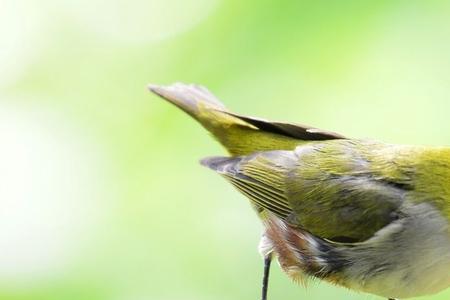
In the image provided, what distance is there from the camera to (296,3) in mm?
5098

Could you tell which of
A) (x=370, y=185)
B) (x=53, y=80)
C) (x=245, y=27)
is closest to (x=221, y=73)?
(x=245, y=27)

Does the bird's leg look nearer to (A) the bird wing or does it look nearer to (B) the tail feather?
(A) the bird wing

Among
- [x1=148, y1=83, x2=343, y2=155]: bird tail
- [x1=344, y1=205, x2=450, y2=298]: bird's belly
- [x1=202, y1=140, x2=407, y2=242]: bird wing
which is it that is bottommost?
[x1=344, y1=205, x2=450, y2=298]: bird's belly

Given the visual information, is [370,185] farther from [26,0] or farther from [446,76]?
[26,0]

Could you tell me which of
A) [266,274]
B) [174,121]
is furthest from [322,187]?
[174,121]

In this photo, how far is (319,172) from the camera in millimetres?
4090

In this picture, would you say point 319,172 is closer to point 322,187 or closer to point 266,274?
point 322,187

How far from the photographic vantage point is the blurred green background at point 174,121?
4570 mm

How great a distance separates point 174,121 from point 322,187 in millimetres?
1452

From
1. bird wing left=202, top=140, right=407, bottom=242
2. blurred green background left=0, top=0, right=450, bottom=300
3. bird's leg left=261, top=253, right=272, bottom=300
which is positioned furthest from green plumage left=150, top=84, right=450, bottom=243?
blurred green background left=0, top=0, right=450, bottom=300

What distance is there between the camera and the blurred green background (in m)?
4.57

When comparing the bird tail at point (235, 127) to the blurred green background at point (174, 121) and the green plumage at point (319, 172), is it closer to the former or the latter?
the green plumage at point (319, 172)

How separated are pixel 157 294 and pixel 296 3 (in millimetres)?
1487

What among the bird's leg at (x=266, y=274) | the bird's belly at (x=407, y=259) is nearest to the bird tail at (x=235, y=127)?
the bird's leg at (x=266, y=274)
